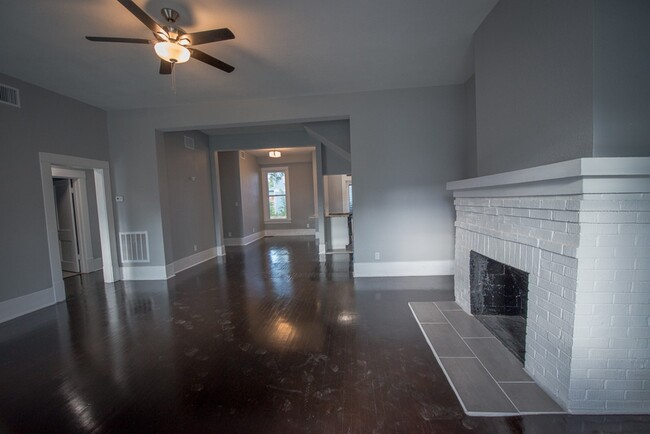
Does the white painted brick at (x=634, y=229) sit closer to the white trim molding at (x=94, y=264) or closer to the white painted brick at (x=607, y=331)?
the white painted brick at (x=607, y=331)

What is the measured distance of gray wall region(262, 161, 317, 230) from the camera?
10281mm

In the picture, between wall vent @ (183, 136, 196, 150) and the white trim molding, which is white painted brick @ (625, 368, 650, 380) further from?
the white trim molding

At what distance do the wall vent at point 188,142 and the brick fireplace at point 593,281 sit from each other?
5.89m

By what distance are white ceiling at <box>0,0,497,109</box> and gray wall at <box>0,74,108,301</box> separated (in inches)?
12.3

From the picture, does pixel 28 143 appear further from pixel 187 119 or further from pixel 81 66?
pixel 187 119

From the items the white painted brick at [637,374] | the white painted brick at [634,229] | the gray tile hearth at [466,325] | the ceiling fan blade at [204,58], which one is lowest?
the gray tile hearth at [466,325]

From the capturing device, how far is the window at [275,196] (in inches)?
412

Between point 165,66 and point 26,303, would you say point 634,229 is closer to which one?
point 165,66

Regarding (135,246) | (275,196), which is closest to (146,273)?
(135,246)

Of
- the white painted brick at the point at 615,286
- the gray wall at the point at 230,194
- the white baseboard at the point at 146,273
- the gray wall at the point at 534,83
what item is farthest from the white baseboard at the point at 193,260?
the white painted brick at the point at 615,286

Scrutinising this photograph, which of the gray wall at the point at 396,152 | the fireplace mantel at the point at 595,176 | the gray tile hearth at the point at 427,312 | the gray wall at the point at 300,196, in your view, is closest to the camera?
the fireplace mantel at the point at 595,176

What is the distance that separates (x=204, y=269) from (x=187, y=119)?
2772mm

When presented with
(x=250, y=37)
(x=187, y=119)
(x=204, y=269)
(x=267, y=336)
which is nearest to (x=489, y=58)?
(x=250, y=37)

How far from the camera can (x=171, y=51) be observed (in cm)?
242
